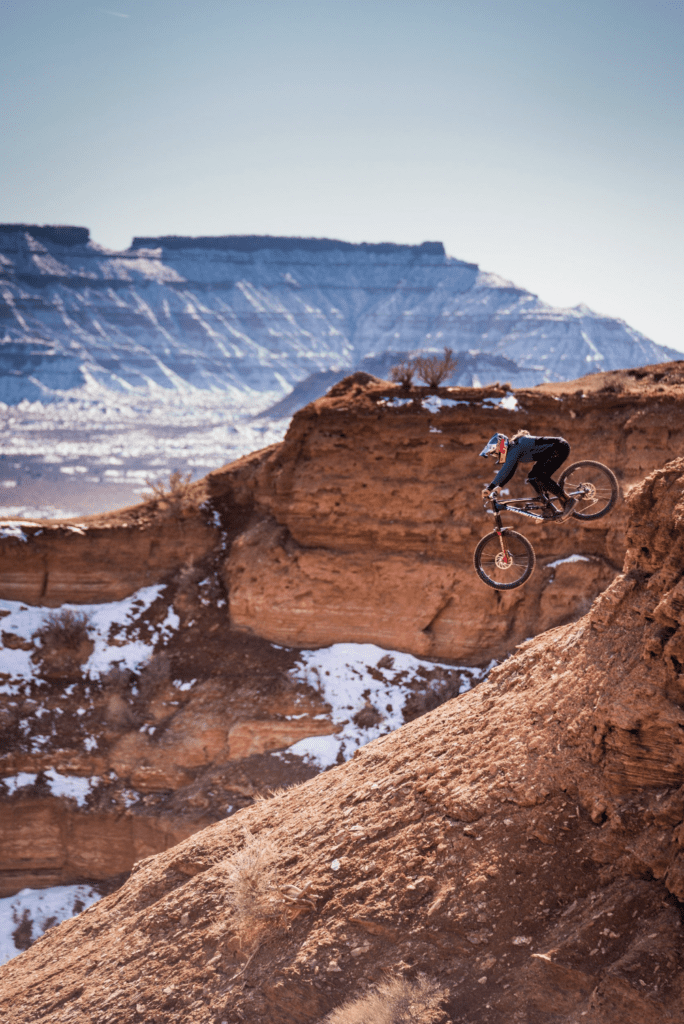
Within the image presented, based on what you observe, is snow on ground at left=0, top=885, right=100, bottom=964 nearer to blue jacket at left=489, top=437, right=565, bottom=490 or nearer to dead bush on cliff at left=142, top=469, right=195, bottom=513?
dead bush on cliff at left=142, top=469, right=195, bottom=513

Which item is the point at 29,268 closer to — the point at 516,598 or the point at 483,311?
the point at 483,311

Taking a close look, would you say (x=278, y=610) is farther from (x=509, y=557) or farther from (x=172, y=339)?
(x=172, y=339)

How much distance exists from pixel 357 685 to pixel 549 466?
12.0 m

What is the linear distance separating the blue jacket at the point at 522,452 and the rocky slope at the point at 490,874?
1764mm

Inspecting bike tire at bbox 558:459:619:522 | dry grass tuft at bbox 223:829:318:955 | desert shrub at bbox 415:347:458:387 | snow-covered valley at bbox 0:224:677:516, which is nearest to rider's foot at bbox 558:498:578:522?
bike tire at bbox 558:459:619:522

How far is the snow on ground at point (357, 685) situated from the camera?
19.9 metres

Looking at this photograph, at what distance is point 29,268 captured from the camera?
172875 mm

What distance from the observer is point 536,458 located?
412 inches

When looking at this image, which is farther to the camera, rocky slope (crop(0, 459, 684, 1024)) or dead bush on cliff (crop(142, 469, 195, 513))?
dead bush on cliff (crop(142, 469, 195, 513))

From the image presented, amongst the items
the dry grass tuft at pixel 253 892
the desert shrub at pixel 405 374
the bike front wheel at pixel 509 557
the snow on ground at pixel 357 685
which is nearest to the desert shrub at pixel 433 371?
the desert shrub at pixel 405 374

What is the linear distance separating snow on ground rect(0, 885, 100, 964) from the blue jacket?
1470cm

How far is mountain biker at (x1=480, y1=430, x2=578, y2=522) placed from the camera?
10312 mm

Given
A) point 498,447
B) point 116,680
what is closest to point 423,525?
point 116,680

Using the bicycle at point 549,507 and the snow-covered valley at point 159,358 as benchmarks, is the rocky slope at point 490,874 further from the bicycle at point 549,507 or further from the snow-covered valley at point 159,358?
the snow-covered valley at point 159,358
